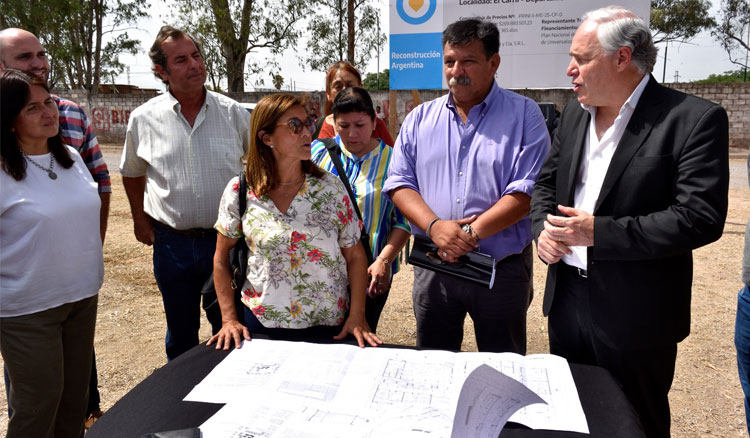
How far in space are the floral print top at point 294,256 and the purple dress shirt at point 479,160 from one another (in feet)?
2.00

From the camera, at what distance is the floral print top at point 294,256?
187 centimetres

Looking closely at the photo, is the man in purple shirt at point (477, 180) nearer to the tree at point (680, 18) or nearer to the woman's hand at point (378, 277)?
the woman's hand at point (378, 277)

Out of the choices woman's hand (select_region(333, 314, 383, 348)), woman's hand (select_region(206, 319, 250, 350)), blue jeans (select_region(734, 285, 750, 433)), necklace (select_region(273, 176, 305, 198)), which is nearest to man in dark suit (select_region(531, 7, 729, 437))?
blue jeans (select_region(734, 285, 750, 433))

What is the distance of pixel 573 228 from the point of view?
66.5 inches

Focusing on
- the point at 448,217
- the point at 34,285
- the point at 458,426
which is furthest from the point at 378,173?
the point at 458,426

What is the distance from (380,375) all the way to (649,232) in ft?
3.02

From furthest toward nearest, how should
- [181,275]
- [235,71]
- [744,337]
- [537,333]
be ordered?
[235,71], [537,333], [181,275], [744,337]

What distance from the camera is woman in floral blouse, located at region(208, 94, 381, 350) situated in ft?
6.12

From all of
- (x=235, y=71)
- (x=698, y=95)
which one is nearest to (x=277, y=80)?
(x=235, y=71)

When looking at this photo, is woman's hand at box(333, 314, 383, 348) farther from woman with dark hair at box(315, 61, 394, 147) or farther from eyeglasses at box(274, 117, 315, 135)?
woman with dark hair at box(315, 61, 394, 147)

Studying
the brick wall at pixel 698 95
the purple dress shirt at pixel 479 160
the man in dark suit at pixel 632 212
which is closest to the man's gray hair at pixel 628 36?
the man in dark suit at pixel 632 212

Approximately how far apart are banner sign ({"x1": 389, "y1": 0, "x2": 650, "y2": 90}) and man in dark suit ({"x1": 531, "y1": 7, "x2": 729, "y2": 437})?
407 cm

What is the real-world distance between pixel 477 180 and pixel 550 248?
2.07ft

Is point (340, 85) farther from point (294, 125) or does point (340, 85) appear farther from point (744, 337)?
point (744, 337)
